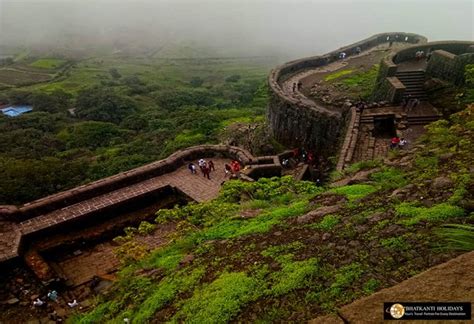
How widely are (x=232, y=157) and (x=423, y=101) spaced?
9012 mm

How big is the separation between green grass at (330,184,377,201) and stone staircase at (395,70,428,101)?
1156cm

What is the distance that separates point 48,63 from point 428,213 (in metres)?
101

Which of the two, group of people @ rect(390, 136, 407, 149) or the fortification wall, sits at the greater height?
the fortification wall

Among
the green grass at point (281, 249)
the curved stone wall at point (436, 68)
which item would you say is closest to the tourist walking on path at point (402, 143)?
the curved stone wall at point (436, 68)

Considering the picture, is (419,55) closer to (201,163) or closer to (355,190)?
(201,163)

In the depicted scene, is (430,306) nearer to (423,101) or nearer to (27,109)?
(423,101)

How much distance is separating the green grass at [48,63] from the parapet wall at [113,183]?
83.8m

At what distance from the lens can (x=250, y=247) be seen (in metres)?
7.39

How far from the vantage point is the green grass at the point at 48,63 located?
299 ft

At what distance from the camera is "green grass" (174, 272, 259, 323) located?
563 cm

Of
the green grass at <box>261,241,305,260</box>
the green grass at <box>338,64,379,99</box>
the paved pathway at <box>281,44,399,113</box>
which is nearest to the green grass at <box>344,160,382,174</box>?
the green grass at <box>261,241,305,260</box>

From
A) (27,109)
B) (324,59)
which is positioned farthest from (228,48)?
(324,59)

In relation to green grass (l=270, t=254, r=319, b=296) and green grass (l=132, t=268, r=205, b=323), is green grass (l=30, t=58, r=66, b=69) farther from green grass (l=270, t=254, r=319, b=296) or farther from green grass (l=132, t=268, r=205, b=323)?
green grass (l=270, t=254, r=319, b=296)

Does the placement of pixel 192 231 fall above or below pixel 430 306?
below
